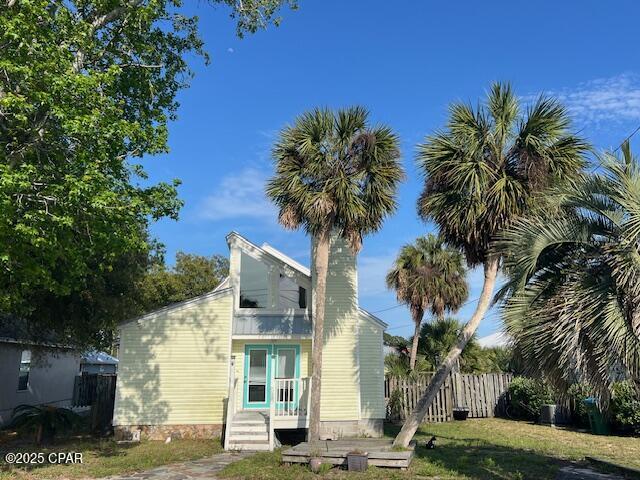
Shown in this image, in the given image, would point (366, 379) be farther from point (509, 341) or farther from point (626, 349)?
point (626, 349)

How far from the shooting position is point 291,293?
628 inches

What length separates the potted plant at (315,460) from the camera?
973cm

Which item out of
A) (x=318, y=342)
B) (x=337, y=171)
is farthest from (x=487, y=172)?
(x=318, y=342)

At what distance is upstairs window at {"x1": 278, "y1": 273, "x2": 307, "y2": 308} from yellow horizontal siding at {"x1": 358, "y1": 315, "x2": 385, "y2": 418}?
6.64ft

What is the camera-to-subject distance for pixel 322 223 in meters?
12.2

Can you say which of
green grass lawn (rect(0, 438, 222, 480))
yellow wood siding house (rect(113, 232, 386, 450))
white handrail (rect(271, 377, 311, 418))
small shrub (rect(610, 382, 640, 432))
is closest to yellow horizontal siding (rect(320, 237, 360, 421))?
yellow wood siding house (rect(113, 232, 386, 450))

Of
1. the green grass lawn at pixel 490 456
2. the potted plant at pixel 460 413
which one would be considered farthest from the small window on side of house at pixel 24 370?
the potted plant at pixel 460 413

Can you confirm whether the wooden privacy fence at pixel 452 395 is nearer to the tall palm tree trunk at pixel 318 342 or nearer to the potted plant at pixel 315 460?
the tall palm tree trunk at pixel 318 342

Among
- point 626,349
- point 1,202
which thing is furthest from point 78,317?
point 626,349

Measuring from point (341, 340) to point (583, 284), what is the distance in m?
9.36

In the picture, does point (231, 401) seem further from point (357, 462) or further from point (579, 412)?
point (579, 412)

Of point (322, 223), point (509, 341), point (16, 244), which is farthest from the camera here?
point (322, 223)

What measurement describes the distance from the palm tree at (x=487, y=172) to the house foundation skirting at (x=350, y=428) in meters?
3.77

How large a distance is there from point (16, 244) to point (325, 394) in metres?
9.21
